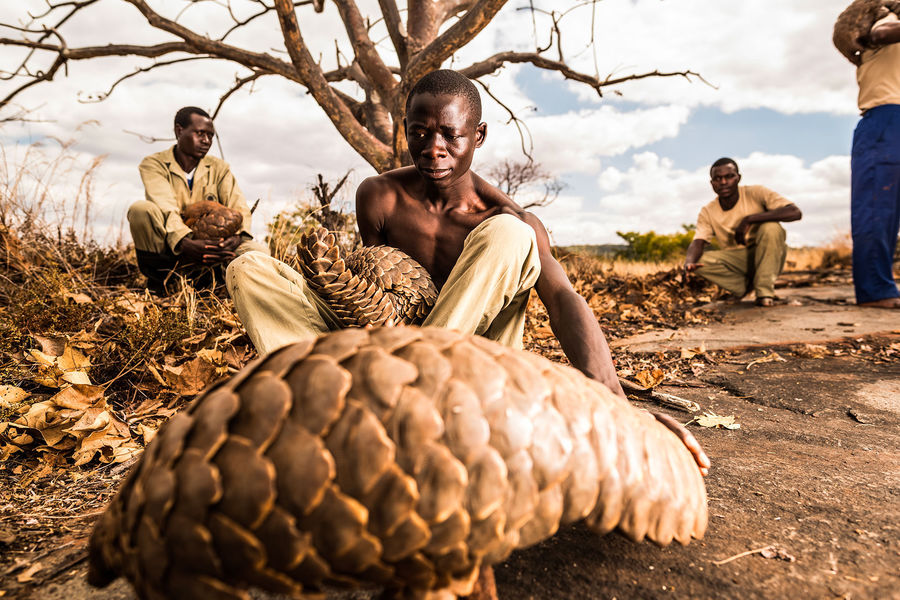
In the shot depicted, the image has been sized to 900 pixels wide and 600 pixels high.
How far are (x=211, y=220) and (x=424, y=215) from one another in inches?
105

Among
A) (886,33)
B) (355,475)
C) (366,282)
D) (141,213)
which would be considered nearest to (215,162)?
(141,213)

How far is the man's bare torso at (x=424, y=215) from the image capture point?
246 centimetres

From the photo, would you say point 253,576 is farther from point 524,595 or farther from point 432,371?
point 524,595

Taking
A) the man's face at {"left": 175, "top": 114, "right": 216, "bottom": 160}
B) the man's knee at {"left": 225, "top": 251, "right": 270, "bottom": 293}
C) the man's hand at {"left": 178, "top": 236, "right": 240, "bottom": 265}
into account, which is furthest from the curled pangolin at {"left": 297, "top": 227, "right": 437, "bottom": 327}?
the man's face at {"left": 175, "top": 114, "right": 216, "bottom": 160}

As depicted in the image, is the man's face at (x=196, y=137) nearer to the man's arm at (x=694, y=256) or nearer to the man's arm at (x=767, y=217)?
the man's arm at (x=694, y=256)

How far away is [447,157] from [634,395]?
1.51 meters

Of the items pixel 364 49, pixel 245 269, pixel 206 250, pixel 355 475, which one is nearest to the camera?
pixel 355 475

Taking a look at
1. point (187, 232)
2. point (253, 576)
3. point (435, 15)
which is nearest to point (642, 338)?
point (187, 232)

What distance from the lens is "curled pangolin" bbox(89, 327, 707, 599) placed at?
651 mm

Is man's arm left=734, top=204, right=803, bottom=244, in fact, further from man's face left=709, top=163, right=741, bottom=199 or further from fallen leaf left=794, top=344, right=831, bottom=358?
fallen leaf left=794, top=344, right=831, bottom=358

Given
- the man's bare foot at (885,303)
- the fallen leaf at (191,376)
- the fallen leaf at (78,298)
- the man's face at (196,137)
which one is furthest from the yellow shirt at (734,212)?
the fallen leaf at (78,298)

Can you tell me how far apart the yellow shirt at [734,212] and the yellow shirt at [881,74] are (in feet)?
5.32

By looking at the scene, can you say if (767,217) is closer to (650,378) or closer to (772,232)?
(772,232)

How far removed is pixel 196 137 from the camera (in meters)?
5.00
